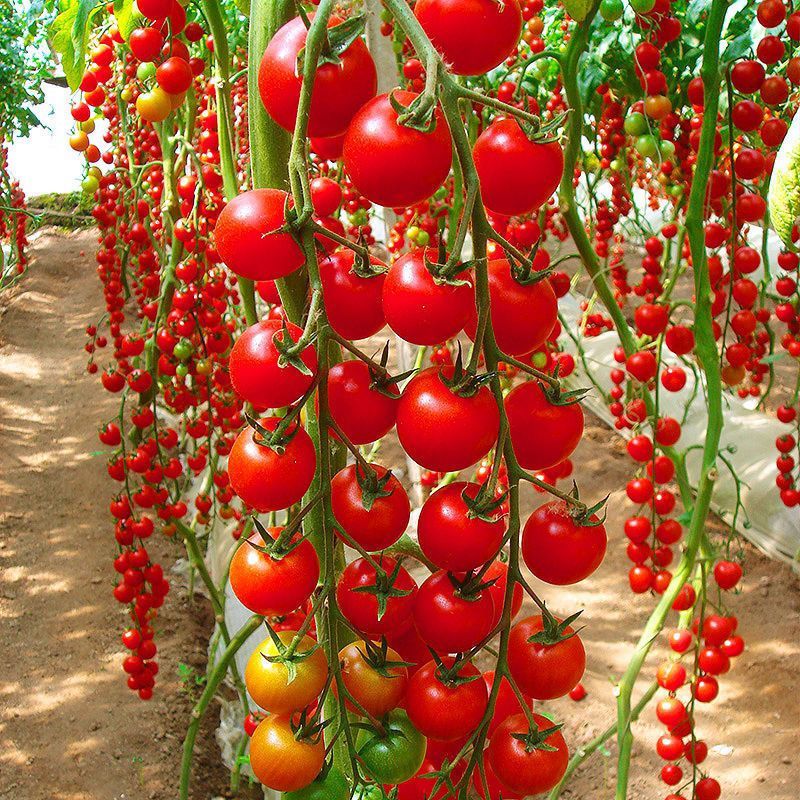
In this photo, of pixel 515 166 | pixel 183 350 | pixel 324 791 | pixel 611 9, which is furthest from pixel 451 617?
pixel 183 350

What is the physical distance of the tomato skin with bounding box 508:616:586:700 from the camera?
511 millimetres

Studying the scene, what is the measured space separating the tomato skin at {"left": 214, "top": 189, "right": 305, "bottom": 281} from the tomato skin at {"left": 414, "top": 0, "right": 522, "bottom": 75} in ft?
0.38

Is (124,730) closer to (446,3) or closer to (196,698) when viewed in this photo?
(196,698)

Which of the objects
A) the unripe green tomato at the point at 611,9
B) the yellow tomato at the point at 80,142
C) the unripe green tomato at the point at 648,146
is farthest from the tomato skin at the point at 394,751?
the yellow tomato at the point at 80,142

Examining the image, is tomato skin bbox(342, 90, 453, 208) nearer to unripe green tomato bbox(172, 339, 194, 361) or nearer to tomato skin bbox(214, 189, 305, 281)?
tomato skin bbox(214, 189, 305, 281)

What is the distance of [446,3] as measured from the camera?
1.41 feet

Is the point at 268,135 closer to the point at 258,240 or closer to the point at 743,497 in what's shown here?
the point at 258,240

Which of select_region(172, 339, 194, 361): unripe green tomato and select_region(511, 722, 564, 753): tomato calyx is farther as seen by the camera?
select_region(172, 339, 194, 361): unripe green tomato

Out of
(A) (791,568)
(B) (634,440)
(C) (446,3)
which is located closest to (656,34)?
(B) (634,440)

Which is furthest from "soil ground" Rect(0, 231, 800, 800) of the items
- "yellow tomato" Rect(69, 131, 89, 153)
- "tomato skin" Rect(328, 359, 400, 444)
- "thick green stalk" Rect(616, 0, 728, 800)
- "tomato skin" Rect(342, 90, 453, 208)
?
"tomato skin" Rect(342, 90, 453, 208)

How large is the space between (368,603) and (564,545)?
123mm

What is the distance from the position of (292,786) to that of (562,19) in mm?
1857

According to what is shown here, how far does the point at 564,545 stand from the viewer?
0.50m

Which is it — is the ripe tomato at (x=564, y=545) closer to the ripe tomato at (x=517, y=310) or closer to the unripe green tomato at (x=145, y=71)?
the ripe tomato at (x=517, y=310)
